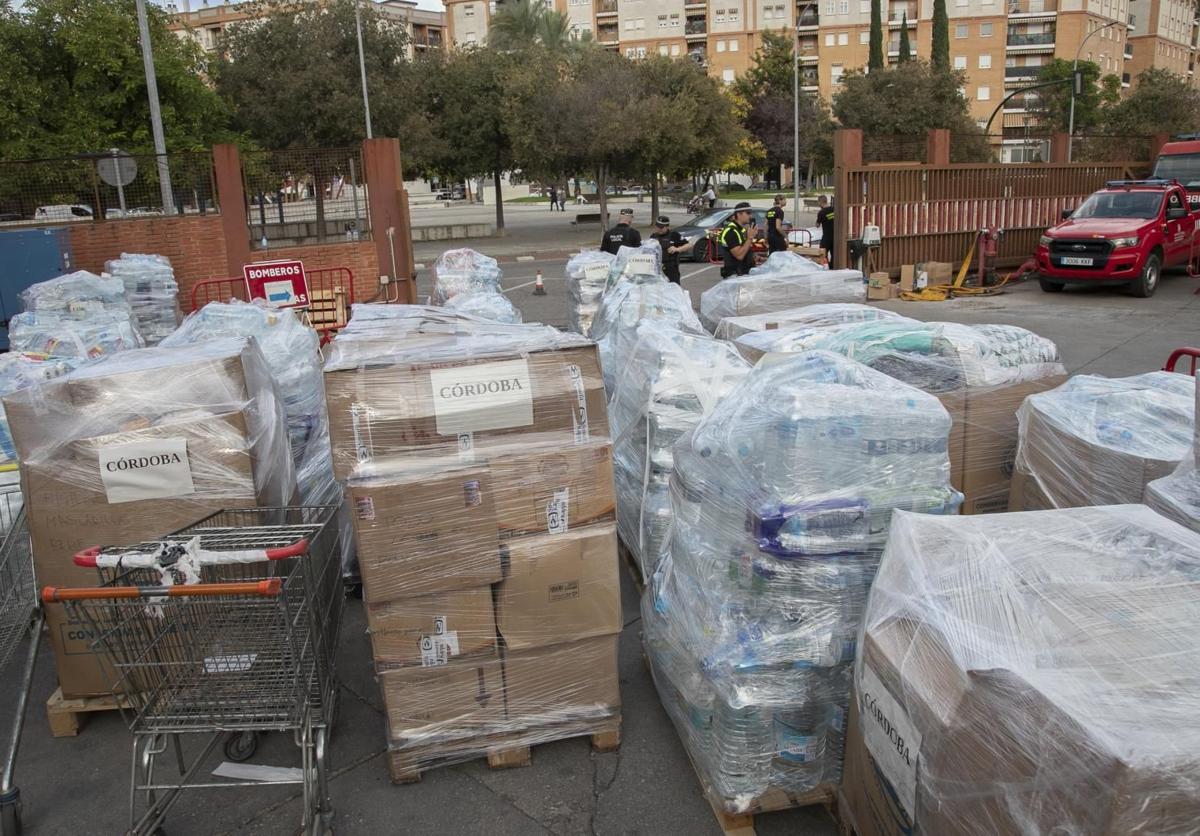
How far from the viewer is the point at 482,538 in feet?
10.2

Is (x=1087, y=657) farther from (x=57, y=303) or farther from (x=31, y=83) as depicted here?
(x=31, y=83)

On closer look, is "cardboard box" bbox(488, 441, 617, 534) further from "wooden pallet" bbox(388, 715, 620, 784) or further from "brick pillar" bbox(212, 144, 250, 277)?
"brick pillar" bbox(212, 144, 250, 277)

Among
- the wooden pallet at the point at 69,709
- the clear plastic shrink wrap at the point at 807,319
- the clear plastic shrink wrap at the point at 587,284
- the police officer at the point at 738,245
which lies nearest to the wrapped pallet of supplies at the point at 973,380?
the clear plastic shrink wrap at the point at 807,319

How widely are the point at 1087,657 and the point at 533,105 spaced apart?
28.8 metres

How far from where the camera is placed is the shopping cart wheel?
3473 millimetres

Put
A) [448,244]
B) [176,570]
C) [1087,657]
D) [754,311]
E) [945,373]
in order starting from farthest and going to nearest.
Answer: [448,244] → [754,311] → [945,373] → [176,570] → [1087,657]

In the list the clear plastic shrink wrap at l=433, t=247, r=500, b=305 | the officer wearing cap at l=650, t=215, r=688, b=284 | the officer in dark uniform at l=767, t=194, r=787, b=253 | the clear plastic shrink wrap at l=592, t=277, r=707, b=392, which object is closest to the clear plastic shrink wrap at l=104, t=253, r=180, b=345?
the clear plastic shrink wrap at l=433, t=247, r=500, b=305

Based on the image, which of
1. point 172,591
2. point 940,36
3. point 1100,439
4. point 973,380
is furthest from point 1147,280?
point 940,36

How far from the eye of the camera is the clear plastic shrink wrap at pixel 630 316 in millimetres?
5551

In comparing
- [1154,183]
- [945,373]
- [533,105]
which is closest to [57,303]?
[945,373]

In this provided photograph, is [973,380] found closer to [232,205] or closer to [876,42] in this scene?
[232,205]

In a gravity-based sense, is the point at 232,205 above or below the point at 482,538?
above

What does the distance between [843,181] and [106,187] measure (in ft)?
41.0

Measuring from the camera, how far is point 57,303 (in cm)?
929
